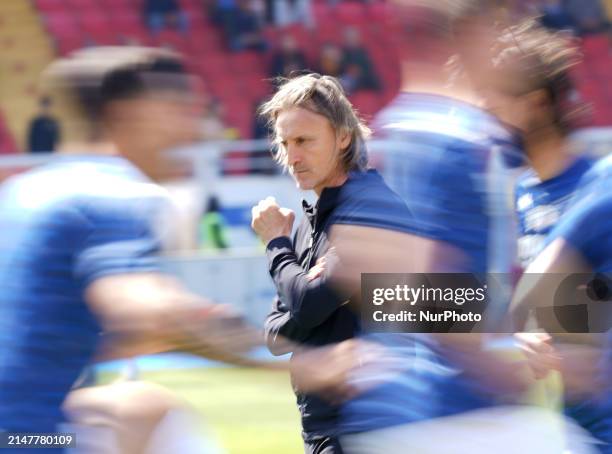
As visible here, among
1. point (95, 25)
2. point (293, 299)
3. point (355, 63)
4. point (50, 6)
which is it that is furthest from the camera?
point (50, 6)

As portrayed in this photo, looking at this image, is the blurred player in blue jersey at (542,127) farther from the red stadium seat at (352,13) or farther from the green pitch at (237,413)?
the red stadium seat at (352,13)

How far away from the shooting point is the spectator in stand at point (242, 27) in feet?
25.1

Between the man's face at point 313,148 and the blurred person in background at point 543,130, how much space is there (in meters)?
0.29

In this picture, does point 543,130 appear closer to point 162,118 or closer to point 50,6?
point 162,118

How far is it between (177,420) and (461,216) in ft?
1.40

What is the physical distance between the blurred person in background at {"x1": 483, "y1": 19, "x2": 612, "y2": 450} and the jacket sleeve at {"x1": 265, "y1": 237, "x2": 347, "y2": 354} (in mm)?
334

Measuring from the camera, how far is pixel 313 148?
1.66m

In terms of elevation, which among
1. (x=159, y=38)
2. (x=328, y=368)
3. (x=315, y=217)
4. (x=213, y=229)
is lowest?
(x=328, y=368)

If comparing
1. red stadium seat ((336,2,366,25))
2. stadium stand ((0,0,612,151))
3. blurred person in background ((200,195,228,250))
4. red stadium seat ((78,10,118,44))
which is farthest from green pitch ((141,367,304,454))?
red stadium seat ((78,10,118,44))

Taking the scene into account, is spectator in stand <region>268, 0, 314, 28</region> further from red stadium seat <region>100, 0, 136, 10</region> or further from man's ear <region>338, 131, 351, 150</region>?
man's ear <region>338, 131, 351, 150</region>

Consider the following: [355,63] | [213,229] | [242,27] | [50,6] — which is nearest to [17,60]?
[50,6]

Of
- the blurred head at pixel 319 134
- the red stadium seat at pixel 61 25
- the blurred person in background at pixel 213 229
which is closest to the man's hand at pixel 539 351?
the blurred head at pixel 319 134

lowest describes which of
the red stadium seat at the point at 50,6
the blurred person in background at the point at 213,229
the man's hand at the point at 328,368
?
the man's hand at the point at 328,368

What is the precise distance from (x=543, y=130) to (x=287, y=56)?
16.8 feet
